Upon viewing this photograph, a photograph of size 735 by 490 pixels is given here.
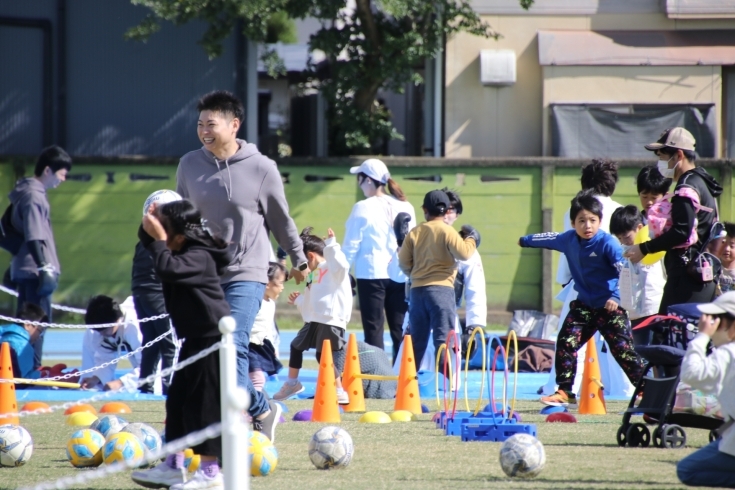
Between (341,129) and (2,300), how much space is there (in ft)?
20.5

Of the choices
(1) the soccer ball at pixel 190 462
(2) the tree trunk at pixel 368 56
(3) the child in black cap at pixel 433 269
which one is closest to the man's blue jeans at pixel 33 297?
(3) the child in black cap at pixel 433 269

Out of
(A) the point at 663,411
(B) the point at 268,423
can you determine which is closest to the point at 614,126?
(A) the point at 663,411

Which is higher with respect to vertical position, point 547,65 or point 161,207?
point 547,65

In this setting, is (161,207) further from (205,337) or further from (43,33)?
(43,33)

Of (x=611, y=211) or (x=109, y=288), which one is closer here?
(x=611, y=211)

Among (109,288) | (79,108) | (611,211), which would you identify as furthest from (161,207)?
(79,108)

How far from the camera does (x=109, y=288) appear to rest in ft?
56.4

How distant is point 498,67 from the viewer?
1741cm

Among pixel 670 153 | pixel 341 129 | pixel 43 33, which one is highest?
pixel 43 33

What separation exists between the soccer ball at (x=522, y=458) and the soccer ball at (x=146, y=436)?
75.3 inches

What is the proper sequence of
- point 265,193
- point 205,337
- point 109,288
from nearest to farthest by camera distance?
1. point 205,337
2. point 265,193
3. point 109,288

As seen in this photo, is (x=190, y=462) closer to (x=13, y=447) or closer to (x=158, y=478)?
(x=158, y=478)

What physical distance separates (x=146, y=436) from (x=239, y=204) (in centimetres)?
138

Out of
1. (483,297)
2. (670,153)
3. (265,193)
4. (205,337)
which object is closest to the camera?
(205,337)
